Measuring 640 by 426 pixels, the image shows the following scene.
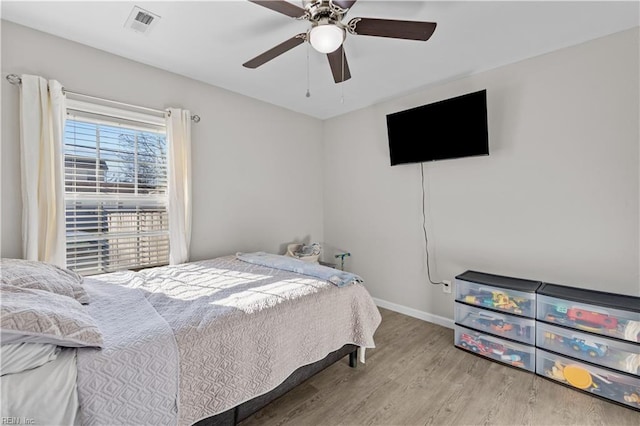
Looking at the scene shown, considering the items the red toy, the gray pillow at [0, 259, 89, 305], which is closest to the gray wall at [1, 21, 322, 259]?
the gray pillow at [0, 259, 89, 305]

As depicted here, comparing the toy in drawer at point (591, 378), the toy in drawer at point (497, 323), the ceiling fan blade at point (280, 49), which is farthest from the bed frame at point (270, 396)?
the ceiling fan blade at point (280, 49)

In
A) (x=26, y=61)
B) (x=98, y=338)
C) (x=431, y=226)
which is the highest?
(x=26, y=61)

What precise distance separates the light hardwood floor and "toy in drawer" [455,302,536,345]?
0.84ft

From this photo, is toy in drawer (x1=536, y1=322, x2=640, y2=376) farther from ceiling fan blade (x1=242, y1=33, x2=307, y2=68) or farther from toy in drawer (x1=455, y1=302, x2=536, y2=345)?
ceiling fan blade (x1=242, y1=33, x2=307, y2=68)

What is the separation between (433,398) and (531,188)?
1893 mm

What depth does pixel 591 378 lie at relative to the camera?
74.0 inches

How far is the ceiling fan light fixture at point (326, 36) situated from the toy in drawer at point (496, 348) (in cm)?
248

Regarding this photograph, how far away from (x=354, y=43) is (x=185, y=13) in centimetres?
123

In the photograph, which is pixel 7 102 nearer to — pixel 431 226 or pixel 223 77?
pixel 223 77

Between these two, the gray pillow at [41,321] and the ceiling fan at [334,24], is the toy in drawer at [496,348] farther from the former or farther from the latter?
the gray pillow at [41,321]

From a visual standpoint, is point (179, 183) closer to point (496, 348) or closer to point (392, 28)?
point (392, 28)

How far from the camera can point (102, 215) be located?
2410 millimetres

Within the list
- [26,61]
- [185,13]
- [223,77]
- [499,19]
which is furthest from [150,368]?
[499,19]

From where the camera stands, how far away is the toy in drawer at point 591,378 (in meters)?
1.76
